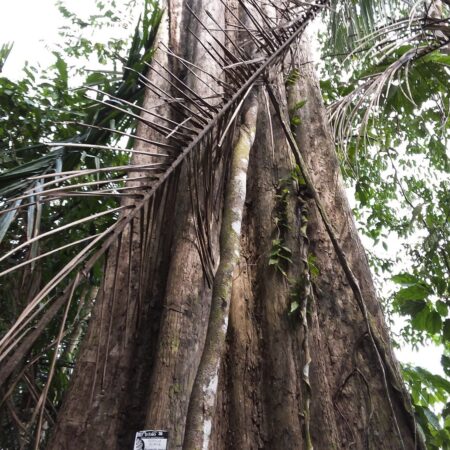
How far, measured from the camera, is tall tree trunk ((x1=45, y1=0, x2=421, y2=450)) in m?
1.27

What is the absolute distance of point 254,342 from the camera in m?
1.48

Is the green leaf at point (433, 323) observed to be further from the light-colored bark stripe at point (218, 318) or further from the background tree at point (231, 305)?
the light-colored bark stripe at point (218, 318)

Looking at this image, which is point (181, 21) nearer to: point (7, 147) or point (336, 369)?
point (7, 147)

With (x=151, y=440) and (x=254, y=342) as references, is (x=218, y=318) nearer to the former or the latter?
(x=151, y=440)

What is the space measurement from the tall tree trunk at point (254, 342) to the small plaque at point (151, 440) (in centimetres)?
7

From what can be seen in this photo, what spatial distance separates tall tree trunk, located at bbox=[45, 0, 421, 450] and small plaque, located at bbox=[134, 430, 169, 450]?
73mm

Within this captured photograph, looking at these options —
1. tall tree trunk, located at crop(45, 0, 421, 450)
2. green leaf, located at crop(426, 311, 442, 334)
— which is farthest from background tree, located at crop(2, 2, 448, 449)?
green leaf, located at crop(426, 311, 442, 334)

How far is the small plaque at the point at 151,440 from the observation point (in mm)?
1055

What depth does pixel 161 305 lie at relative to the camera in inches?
61.2

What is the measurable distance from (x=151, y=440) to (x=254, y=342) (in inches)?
19.7

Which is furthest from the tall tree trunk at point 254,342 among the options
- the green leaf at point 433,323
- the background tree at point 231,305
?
the green leaf at point 433,323

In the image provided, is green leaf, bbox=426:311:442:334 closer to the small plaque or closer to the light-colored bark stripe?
the light-colored bark stripe

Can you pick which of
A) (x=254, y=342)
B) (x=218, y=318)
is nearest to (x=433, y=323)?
(x=254, y=342)

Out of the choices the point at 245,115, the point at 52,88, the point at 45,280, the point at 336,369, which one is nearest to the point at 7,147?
the point at 52,88
